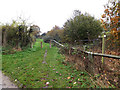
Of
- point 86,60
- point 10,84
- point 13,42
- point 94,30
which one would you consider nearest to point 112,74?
point 86,60

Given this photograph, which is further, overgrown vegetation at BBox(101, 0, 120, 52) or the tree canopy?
the tree canopy

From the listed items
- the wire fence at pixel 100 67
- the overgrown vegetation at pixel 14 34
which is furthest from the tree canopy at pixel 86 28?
the wire fence at pixel 100 67

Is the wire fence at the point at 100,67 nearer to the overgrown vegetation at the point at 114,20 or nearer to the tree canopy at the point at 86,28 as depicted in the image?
the overgrown vegetation at the point at 114,20

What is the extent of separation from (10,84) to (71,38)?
924 cm

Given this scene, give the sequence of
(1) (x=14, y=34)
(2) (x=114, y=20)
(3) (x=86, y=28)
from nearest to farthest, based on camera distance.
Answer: (2) (x=114, y=20) < (1) (x=14, y=34) < (3) (x=86, y=28)

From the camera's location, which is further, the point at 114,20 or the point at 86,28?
the point at 86,28

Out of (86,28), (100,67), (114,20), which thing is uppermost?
(86,28)

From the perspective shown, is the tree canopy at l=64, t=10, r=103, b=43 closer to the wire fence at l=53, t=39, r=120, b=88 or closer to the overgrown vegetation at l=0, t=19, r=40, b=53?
the overgrown vegetation at l=0, t=19, r=40, b=53

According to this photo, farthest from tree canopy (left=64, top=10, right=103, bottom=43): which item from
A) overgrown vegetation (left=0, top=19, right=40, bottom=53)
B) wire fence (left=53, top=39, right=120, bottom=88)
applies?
wire fence (left=53, top=39, right=120, bottom=88)

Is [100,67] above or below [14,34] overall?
below

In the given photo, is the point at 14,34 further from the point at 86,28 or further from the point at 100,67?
the point at 100,67

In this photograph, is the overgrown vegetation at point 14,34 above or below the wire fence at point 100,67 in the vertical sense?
above

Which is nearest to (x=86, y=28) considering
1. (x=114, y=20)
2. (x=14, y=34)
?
(x=114, y=20)

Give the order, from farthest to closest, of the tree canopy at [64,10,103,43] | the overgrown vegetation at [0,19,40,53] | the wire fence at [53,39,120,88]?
the tree canopy at [64,10,103,43] < the overgrown vegetation at [0,19,40,53] < the wire fence at [53,39,120,88]
